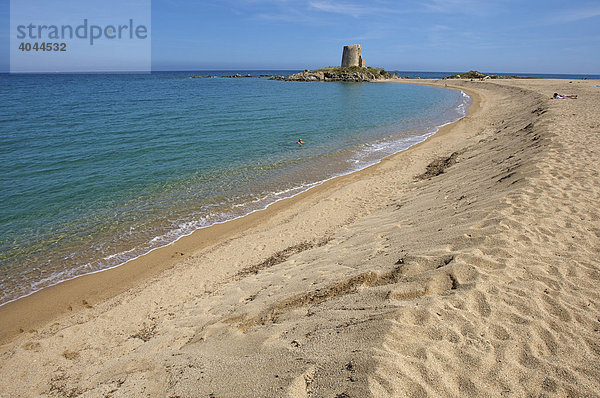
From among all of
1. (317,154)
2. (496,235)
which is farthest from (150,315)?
(317,154)

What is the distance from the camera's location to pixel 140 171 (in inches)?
543

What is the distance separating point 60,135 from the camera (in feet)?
64.9

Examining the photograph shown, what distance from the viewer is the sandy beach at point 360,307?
2.88m

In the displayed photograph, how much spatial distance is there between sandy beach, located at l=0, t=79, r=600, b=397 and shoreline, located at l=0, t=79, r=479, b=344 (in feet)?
0.13

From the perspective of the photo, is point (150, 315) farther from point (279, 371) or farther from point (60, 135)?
point (60, 135)

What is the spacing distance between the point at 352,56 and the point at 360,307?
100 metres

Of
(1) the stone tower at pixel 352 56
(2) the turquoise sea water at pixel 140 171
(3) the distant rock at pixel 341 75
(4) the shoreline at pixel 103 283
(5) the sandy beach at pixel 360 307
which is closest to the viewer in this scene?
(5) the sandy beach at pixel 360 307

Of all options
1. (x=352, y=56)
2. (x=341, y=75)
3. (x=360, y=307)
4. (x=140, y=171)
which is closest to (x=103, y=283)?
(x=360, y=307)

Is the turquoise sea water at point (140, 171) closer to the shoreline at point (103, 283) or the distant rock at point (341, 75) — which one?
the shoreline at point (103, 283)

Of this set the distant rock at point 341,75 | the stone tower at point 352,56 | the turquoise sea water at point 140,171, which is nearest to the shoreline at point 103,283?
the turquoise sea water at point 140,171

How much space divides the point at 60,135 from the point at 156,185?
12474mm

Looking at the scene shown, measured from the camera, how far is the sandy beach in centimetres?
288

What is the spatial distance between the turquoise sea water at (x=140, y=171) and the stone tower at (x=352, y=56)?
241 ft

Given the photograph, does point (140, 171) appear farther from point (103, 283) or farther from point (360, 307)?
point (360, 307)
